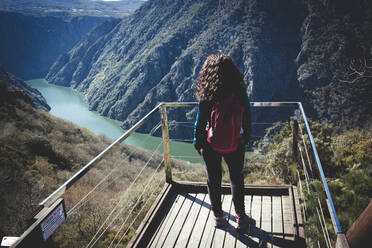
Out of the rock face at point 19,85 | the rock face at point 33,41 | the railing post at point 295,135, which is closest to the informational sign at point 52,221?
the railing post at point 295,135

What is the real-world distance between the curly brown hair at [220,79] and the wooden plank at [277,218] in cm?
125

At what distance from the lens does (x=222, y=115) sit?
1782 millimetres

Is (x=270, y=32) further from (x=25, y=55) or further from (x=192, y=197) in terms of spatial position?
(x=25, y=55)

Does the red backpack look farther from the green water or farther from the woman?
the green water

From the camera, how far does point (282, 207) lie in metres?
2.57

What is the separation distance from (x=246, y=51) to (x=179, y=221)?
202 ft

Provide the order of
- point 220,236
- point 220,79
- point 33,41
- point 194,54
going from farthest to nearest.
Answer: point 33,41 < point 194,54 < point 220,236 < point 220,79

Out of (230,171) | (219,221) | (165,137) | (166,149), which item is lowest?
(219,221)

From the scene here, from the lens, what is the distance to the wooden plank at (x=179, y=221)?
2.23 m

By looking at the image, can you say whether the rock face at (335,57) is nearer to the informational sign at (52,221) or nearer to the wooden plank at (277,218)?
the wooden plank at (277,218)

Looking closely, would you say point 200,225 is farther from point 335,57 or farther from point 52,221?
point 335,57

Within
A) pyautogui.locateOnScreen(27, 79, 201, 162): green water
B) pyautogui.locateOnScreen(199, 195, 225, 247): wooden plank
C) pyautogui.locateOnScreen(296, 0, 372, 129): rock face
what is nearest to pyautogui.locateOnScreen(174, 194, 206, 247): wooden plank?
pyautogui.locateOnScreen(199, 195, 225, 247): wooden plank

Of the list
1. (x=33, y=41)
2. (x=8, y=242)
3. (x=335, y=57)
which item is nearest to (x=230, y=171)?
(x=8, y=242)

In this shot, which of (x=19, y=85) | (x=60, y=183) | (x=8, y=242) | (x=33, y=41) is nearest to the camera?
(x=8, y=242)
